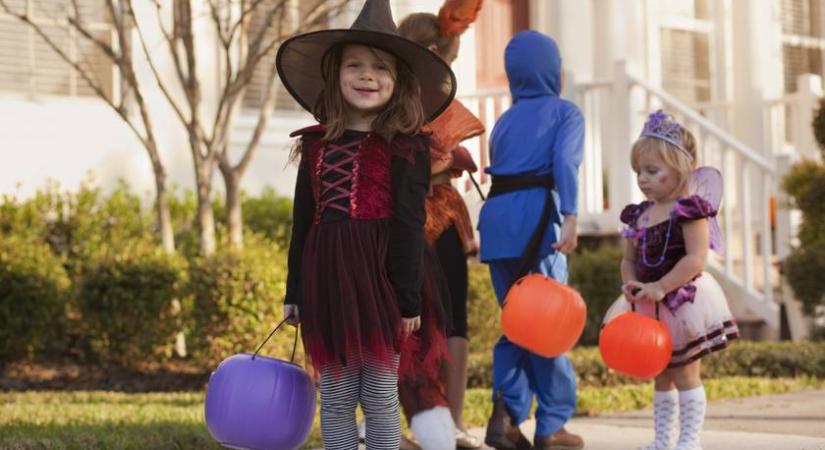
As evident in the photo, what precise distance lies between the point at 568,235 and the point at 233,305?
3775 millimetres

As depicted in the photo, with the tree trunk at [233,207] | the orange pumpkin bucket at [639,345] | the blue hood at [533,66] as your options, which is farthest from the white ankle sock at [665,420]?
the tree trunk at [233,207]

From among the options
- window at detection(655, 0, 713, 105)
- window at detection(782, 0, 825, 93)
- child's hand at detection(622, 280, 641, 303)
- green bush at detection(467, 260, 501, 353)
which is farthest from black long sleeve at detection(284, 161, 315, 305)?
window at detection(782, 0, 825, 93)

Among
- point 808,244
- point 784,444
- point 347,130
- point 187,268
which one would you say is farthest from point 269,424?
point 808,244

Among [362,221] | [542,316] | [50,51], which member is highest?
[50,51]

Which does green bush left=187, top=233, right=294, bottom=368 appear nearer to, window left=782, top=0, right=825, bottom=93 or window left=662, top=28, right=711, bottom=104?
window left=662, top=28, right=711, bottom=104

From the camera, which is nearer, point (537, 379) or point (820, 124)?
point (537, 379)

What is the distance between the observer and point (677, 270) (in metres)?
5.79

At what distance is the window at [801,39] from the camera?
16297 mm

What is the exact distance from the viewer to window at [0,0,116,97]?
36.2 feet

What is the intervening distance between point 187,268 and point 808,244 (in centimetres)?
498

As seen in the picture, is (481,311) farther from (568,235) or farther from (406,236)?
(406,236)

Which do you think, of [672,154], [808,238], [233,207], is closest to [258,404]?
[672,154]

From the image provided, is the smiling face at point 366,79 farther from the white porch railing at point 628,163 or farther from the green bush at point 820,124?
the green bush at point 820,124

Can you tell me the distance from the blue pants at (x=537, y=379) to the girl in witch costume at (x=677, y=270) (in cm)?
39
